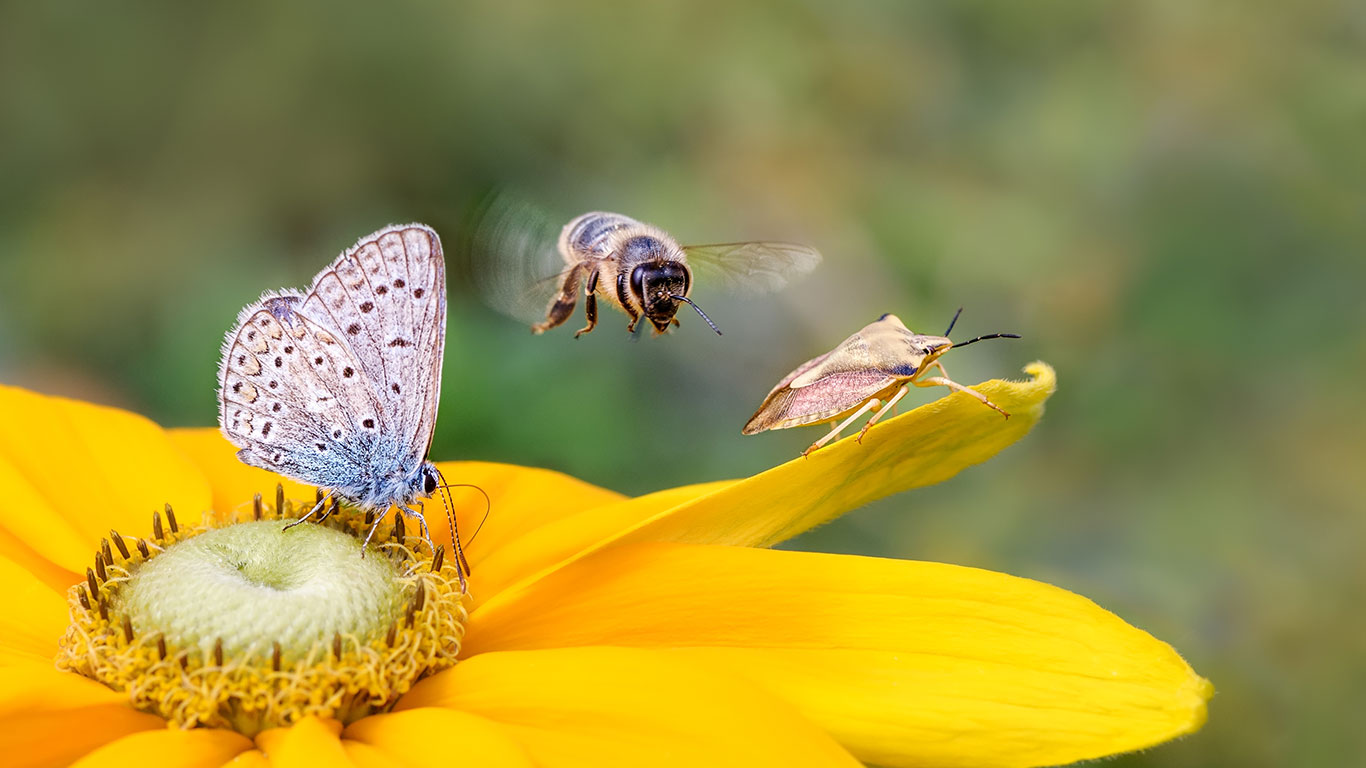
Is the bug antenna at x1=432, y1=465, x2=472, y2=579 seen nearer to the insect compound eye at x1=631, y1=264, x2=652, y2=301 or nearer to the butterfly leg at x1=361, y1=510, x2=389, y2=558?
the butterfly leg at x1=361, y1=510, x2=389, y2=558

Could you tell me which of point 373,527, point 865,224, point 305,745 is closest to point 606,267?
point 373,527

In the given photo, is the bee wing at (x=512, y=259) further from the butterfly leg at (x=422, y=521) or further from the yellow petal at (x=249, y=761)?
the yellow petal at (x=249, y=761)

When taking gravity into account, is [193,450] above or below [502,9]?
below

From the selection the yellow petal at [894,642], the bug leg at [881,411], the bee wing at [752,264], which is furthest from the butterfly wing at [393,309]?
the bee wing at [752,264]

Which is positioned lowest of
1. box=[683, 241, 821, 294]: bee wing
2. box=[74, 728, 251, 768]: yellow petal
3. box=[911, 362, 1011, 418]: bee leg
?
box=[74, 728, 251, 768]: yellow petal

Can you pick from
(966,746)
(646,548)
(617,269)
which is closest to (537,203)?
(617,269)

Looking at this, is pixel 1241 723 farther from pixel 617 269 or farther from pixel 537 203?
pixel 537 203

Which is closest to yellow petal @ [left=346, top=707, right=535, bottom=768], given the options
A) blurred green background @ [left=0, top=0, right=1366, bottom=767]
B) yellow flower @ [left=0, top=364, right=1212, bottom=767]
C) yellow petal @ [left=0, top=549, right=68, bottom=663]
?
yellow flower @ [left=0, top=364, right=1212, bottom=767]
